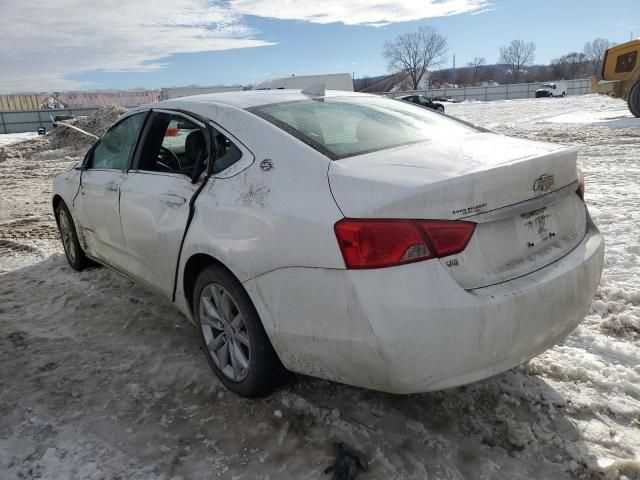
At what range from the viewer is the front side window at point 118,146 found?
146 inches

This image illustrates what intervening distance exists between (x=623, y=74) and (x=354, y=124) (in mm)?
17690

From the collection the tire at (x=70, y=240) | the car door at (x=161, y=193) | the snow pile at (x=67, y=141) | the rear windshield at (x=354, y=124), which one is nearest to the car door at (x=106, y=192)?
the car door at (x=161, y=193)

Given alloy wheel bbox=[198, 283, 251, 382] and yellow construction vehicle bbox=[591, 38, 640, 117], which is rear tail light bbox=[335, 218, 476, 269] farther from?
yellow construction vehicle bbox=[591, 38, 640, 117]

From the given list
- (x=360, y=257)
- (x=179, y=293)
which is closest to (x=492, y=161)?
(x=360, y=257)

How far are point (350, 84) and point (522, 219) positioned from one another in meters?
24.1

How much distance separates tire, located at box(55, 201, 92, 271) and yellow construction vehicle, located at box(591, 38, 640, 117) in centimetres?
1764

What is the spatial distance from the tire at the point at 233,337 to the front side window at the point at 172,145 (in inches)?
27.6

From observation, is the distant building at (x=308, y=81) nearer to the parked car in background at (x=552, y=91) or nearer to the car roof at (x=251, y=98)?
the car roof at (x=251, y=98)

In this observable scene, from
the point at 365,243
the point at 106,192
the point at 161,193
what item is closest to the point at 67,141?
the point at 106,192

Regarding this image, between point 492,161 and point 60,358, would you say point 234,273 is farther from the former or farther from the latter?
point 60,358

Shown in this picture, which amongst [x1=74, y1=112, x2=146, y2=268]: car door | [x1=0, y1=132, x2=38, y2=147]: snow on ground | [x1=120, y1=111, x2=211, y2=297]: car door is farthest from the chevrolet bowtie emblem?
[x1=0, y1=132, x2=38, y2=147]: snow on ground

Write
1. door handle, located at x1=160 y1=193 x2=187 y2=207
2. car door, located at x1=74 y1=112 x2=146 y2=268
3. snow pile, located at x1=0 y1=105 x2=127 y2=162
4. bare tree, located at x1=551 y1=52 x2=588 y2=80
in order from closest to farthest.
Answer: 1. door handle, located at x1=160 y1=193 x2=187 y2=207
2. car door, located at x1=74 y1=112 x2=146 y2=268
3. snow pile, located at x1=0 y1=105 x2=127 y2=162
4. bare tree, located at x1=551 y1=52 x2=588 y2=80

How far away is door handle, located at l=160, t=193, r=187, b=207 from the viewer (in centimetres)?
289

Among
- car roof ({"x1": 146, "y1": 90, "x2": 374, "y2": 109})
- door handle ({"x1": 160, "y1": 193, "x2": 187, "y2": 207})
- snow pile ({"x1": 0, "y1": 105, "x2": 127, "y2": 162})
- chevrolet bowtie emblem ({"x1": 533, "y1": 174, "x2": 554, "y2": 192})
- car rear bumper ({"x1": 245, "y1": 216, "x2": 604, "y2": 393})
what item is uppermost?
car roof ({"x1": 146, "y1": 90, "x2": 374, "y2": 109})
